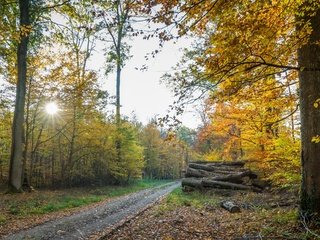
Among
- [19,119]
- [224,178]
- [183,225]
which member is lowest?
[183,225]

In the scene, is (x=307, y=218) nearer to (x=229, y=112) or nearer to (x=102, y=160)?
(x=229, y=112)

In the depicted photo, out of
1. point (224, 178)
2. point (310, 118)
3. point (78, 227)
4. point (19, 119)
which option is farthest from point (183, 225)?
point (19, 119)

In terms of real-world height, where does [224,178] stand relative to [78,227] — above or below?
above

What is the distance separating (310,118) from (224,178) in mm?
11629

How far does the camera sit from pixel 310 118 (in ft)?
22.1

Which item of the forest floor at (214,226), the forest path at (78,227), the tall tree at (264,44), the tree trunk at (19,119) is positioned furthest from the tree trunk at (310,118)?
the tree trunk at (19,119)

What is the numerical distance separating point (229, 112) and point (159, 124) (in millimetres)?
11879

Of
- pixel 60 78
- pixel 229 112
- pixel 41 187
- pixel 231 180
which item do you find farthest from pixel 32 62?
pixel 231 180

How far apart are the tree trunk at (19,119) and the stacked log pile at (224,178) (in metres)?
9.38

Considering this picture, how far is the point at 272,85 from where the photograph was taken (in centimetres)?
830

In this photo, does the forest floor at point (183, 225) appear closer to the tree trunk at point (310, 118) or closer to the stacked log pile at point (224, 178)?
the tree trunk at point (310, 118)

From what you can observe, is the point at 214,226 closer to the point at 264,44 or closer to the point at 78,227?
the point at 78,227

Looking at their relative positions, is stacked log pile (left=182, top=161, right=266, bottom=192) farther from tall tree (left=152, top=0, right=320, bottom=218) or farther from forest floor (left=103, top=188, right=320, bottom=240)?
tall tree (left=152, top=0, right=320, bottom=218)

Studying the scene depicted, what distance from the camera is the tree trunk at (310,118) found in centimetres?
665
